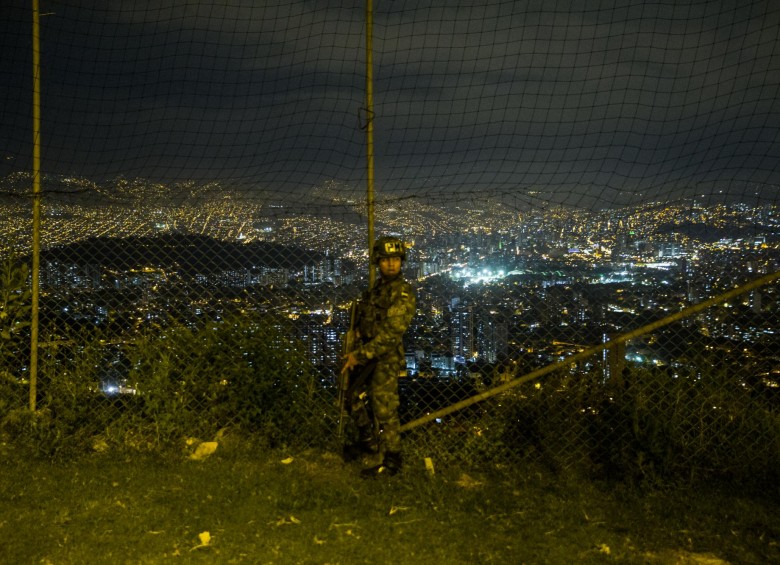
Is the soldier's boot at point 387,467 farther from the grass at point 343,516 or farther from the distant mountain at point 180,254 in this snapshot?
the distant mountain at point 180,254

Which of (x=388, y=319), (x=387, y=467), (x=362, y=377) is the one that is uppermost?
(x=388, y=319)

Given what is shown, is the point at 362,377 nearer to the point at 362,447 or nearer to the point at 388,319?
the point at 388,319

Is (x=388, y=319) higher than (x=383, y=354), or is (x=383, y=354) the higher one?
(x=388, y=319)

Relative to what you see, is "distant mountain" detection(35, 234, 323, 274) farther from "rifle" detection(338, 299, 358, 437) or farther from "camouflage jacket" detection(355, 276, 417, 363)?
"camouflage jacket" detection(355, 276, 417, 363)

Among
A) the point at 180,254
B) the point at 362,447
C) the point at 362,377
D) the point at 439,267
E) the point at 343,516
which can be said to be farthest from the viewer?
the point at 180,254

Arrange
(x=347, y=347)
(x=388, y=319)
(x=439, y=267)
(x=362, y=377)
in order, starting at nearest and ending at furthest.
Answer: (x=388, y=319) → (x=362, y=377) → (x=347, y=347) → (x=439, y=267)

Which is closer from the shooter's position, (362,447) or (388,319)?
(388,319)

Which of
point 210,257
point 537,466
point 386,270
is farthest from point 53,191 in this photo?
point 537,466

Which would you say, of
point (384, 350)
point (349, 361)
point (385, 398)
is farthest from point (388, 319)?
point (385, 398)
